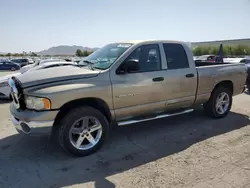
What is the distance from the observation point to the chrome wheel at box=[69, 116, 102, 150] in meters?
3.88

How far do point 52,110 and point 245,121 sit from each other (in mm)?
4640

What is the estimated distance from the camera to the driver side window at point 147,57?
4.45 m

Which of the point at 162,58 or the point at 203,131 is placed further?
the point at 203,131

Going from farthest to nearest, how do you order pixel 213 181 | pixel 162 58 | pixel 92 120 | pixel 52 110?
1. pixel 162 58
2. pixel 92 120
3. pixel 52 110
4. pixel 213 181

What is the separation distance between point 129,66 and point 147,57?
64 centimetres

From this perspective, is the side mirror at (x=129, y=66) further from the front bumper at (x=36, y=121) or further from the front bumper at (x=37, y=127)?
the front bumper at (x=37, y=127)

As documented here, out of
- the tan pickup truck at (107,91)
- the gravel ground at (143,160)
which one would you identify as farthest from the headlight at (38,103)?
the gravel ground at (143,160)

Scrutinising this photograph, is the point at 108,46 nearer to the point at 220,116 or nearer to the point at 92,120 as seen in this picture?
the point at 92,120

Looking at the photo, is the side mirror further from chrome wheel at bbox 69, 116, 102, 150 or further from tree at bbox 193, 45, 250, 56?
tree at bbox 193, 45, 250, 56

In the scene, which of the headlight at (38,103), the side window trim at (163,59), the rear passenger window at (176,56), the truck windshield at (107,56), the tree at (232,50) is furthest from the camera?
the tree at (232,50)

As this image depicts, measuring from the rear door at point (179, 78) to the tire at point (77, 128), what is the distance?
1.50 m

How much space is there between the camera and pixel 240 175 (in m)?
3.31

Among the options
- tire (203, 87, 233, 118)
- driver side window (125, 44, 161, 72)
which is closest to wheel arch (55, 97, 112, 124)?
driver side window (125, 44, 161, 72)

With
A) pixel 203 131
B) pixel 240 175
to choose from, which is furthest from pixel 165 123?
pixel 240 175
